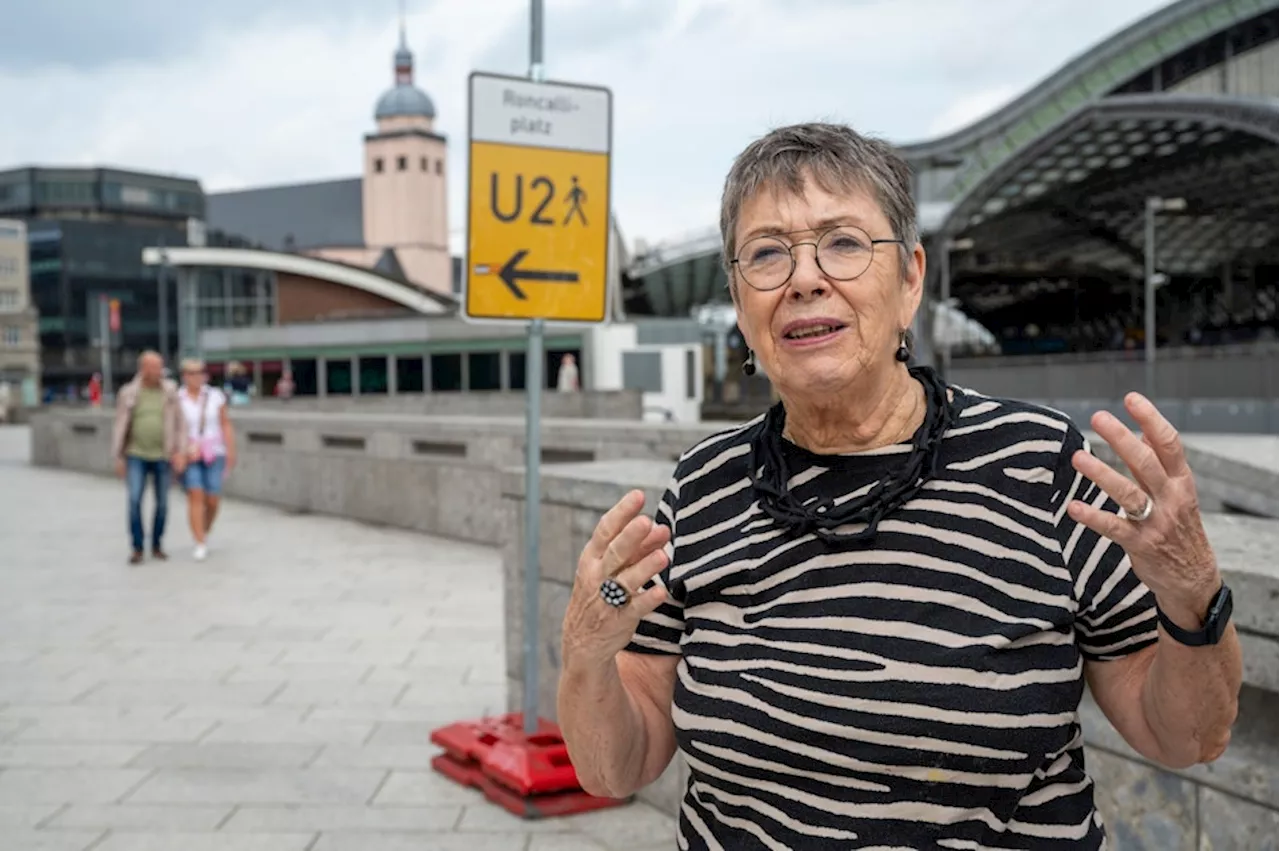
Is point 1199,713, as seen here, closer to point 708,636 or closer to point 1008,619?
point 1008,619

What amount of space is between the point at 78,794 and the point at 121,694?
171cm

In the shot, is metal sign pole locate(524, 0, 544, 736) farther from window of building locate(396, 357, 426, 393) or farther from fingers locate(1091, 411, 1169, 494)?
window of building locate(396, 357, 426, 393)

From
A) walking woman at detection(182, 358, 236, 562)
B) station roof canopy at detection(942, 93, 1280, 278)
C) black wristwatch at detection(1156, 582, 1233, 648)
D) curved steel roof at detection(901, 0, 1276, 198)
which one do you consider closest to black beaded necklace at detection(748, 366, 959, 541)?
black wristwatch at detection(1156, 582, 1233, 648)

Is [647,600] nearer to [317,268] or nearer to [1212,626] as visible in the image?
[1212,626]

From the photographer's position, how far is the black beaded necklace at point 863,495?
1.82 meters

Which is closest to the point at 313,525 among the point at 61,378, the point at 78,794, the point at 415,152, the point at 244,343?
the point at 78,794

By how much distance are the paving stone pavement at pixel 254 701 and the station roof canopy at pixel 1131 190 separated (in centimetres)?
2668

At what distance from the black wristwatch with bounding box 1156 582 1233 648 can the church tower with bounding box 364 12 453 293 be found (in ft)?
358

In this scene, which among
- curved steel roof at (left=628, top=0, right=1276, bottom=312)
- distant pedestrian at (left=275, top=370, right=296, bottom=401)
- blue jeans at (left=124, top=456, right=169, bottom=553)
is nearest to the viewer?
blue jeans at (left=124, top=456, right=169, bottom=553)

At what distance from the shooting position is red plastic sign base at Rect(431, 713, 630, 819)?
466cm

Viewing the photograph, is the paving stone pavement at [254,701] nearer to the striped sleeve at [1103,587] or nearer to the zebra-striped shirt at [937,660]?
the zebra-striped shirt at [937,660]

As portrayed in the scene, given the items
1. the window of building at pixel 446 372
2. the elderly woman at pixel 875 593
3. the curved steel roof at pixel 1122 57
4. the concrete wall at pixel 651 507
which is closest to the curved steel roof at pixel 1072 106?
the curved steel roof at pixel 1122 57

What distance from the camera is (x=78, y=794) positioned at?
4930 millimetres

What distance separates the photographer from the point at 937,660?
175cm
